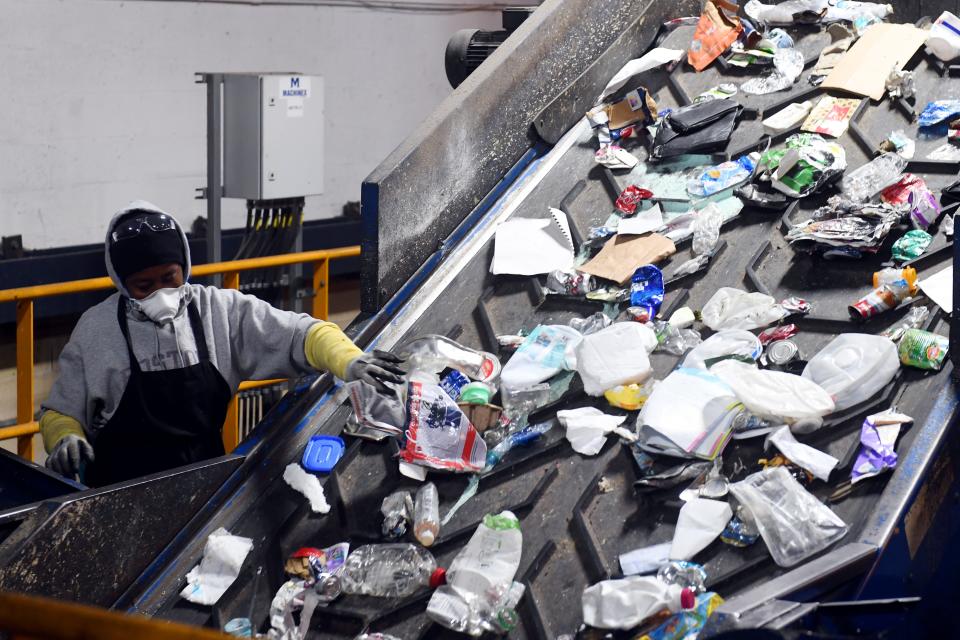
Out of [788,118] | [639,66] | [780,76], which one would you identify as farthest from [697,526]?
[639,66]

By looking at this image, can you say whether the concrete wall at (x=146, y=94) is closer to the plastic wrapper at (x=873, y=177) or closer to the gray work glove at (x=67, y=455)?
the gray work glove at (x=67, y=455)

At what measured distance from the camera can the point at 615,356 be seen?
3.27m

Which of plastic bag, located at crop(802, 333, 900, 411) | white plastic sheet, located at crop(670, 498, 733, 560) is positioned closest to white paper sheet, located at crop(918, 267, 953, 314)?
plastic bag, located at crop(802, 333, 900, 411)

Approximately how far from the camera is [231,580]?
302 centimetres

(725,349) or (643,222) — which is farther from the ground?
(643,222)

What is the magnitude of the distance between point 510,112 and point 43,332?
3876 mm

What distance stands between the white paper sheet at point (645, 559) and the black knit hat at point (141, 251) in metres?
1.48

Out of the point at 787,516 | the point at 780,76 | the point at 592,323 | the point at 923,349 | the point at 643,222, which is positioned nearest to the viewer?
the point at 787,516

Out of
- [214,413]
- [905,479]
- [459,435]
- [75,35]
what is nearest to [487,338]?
[459,435]

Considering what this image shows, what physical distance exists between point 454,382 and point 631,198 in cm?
98

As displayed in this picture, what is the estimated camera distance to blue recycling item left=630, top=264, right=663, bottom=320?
3.49 m

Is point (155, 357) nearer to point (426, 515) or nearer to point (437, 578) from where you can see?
point (426, 515)

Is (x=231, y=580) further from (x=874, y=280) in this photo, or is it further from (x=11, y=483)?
(x=874, y=280)

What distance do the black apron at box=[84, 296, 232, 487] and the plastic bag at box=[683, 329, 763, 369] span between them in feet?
4.41
